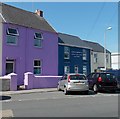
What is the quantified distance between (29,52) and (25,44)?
0.93 meters

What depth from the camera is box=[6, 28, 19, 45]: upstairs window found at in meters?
27.2

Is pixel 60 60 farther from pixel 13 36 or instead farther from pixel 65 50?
pixel 13 36

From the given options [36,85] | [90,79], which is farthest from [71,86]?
[36,85]

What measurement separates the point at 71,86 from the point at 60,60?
15.9 metres

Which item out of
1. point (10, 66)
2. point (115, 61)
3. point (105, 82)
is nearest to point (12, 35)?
point (10, 66)

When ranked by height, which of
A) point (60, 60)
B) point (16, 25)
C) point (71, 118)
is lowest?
point (71, 118)

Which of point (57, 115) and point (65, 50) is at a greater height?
point (65, 50)

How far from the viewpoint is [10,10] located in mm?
30234

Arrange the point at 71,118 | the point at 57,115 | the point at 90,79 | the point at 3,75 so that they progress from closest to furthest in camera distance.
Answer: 1. the point at 71,118
2. the point at 57,115
3. the point at 90,79
4. the point at 3,75

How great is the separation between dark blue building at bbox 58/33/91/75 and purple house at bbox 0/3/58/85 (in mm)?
4020

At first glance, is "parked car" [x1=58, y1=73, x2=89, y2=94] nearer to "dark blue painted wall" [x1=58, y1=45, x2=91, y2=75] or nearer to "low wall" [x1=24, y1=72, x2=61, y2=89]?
"low wall" [x1=24, y1=72, x2=61, y2=89]

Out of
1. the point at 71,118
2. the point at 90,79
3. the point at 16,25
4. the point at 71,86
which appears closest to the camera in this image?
the point at 71,118

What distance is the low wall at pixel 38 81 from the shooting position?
84.4 ft

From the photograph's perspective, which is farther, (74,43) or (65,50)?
(74,43)
